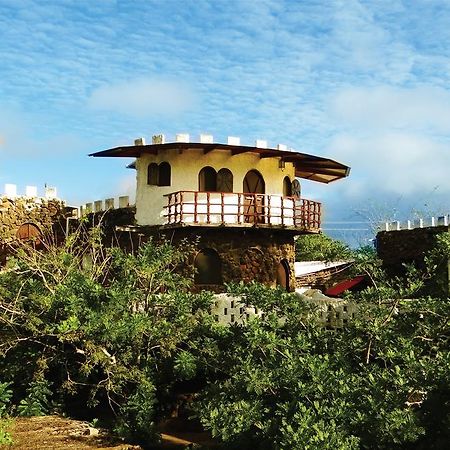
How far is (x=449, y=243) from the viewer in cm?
1188

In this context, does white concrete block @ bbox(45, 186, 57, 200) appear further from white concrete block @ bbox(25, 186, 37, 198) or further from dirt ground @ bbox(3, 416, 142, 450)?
dirt ground @ bbox(3, 416, 142, 450)

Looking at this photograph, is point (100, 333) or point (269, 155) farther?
point (269, 155)

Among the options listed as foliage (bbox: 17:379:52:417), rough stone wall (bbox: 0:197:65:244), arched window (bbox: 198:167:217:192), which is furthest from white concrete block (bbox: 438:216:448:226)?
foliage (bbox: 17:379:52:417)

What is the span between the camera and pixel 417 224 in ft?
96.3

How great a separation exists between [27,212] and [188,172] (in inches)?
361

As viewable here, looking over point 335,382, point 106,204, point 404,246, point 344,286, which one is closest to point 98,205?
point 106,204

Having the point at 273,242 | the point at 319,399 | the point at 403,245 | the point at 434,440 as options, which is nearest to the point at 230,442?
the point at 319,399

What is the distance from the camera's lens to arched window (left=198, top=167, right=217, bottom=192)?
2433cm

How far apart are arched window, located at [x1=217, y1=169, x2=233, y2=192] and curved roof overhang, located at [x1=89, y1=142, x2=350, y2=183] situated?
82 cm

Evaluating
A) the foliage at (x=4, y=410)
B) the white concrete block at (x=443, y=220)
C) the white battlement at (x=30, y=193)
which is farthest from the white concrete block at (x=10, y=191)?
the white concrete block at (x=443, y=220)

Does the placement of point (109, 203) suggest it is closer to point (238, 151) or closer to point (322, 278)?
point (238, 151)

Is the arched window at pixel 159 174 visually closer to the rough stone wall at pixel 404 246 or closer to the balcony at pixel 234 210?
the balcony at pixel 234 210

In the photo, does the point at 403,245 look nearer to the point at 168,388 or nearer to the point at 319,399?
the point at 168,388

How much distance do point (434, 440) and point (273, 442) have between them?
2382 mm
